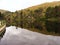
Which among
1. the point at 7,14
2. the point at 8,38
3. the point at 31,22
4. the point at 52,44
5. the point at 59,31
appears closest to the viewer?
the point at 52,44

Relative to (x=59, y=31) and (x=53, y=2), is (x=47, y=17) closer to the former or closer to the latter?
(x=53, y=2)

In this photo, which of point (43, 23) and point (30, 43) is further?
point (43, 23)

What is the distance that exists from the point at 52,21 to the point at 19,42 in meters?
10.7

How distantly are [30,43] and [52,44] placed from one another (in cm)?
190

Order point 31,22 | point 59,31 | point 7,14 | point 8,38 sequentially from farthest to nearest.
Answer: point 31,22
point 7,14
point 59,31
point 8,38

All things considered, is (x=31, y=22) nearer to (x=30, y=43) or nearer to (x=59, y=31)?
(x=59, y=31)

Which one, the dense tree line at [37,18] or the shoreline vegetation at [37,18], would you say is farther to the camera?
the dense tree line at [37,18]

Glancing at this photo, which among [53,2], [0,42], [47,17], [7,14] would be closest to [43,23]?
[47,17]

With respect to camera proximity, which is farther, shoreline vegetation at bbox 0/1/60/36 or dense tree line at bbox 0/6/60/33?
dense tree line at bbox 0/6/60/33

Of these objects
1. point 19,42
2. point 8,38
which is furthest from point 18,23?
point 19,42

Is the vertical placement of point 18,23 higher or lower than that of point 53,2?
lower

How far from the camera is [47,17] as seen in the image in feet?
72.5

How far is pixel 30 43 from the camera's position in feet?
41.9

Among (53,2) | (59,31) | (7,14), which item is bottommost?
(59,31)
